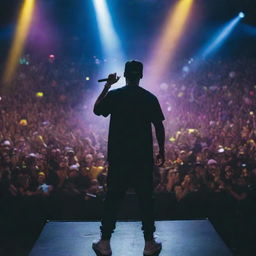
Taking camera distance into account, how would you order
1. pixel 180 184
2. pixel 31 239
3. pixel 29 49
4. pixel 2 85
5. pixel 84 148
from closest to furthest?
pixel 31 239 < pixel 180 184 < pixel 84 148 < pixel 2 85 < pixel 29 49

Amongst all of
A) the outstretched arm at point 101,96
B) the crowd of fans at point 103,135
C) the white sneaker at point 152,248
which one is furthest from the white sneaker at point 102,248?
the crowd of fans at point 103,135

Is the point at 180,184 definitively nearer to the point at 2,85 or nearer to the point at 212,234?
the point at 212,234

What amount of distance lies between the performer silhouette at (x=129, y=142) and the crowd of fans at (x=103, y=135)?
305 cm

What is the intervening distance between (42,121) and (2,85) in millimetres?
4775

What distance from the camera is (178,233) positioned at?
332 centimetres

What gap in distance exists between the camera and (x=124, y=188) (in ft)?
9.09

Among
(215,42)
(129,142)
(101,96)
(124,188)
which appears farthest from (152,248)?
(215,42)

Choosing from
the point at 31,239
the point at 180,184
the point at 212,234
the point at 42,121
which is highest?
the point at 42,121

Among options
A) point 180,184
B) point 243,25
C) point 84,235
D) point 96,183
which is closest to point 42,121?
point 96,183

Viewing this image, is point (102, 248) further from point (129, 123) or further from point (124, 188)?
point (129, 123)

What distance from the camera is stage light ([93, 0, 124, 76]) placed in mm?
17797

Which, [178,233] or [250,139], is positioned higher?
[250,139]

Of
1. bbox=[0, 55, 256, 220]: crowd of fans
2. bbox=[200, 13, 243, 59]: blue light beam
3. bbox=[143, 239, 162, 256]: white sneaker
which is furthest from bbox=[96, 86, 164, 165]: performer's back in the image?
bbox=[200, 13, 243, 59]: blue light beam

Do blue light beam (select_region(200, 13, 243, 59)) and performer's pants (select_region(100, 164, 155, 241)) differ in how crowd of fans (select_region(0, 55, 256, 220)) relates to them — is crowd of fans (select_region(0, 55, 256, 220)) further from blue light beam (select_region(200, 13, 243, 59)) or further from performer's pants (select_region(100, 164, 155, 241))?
performer's pants (select_region(100, 164, 155, 241))
